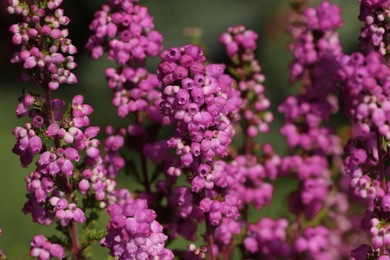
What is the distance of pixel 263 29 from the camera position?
1327cm

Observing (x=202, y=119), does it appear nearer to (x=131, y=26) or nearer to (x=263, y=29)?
(x=131, y=26)

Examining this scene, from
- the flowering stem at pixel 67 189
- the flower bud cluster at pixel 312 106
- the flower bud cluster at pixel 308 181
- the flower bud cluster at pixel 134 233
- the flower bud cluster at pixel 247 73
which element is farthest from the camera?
the flower bud cluster at pixel 308 181

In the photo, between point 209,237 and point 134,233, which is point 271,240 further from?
point 134,233

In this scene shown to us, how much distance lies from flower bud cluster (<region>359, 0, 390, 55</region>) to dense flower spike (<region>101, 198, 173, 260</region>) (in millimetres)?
1579

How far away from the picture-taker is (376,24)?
4250 millimetres

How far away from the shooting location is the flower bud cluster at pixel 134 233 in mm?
3742

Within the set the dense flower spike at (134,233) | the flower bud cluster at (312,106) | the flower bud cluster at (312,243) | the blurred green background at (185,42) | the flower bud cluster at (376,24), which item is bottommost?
the dense flower spike at (134,233)

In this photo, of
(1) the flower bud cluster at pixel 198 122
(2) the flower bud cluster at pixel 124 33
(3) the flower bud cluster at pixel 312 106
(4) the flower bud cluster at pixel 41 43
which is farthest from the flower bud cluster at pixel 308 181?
(4) the flower bud cluster at pixel 41 43

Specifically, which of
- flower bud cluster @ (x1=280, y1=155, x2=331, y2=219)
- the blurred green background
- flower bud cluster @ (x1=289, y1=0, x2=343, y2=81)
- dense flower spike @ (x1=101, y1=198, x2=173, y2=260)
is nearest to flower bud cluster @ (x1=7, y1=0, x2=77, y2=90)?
dense flower spike @ (x1=101, y1=198, x2=173, y2=260)

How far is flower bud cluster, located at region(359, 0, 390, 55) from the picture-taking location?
421cm

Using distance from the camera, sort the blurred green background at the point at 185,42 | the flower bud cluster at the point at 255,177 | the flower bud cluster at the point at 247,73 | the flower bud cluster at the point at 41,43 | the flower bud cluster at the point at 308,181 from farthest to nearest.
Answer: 1. the blurred green background at the point at 185,42
2. the flower bud cluster at the point at 308,181
3. the flower bud cluster at the point at 255,177
4. the flower bud cluster at the point at 247,73
5. the flower bud cluster at the point at 41,43

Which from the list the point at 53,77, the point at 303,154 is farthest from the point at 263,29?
the point at 53,77

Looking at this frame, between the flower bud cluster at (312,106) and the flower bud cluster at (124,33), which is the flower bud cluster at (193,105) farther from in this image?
the flower bud cluster at (312,106)

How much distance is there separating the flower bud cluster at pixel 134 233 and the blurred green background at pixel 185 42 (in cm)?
736
